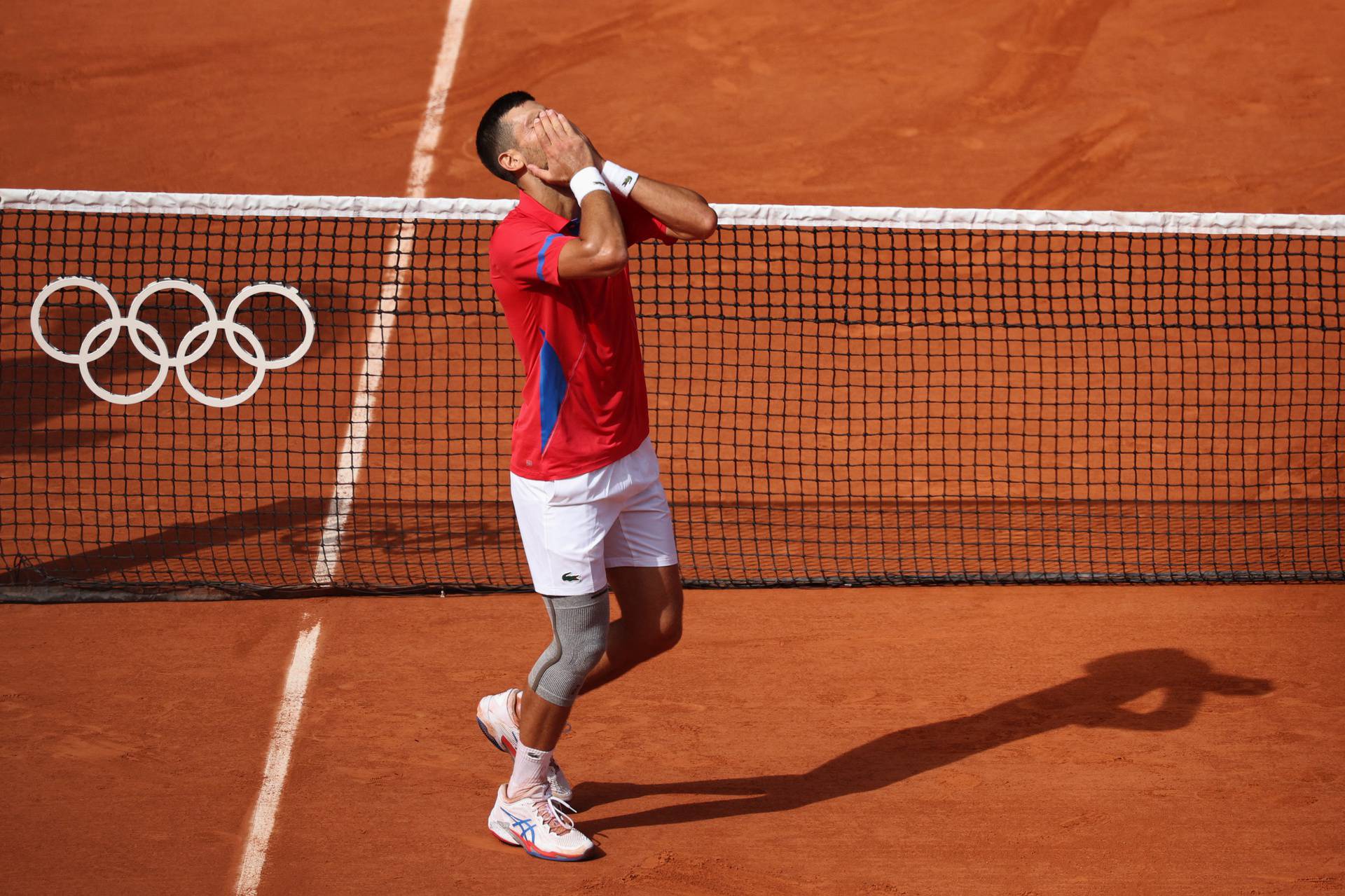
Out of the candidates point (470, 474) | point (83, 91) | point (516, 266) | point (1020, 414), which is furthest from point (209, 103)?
point (516, 266)

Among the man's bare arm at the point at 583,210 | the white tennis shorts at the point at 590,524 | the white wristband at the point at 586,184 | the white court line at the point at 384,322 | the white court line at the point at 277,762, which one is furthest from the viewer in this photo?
the white court line at the point at 384,322

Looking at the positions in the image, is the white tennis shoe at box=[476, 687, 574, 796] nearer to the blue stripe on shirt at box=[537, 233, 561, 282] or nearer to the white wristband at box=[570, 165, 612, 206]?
the blue stripe on shirt at box=[537, 233, 561, 282]

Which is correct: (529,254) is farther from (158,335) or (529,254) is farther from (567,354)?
(158,335)

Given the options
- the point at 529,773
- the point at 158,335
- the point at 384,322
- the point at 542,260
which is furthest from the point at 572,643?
the point at 384,322

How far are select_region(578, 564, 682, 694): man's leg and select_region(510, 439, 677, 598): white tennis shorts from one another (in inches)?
1.7

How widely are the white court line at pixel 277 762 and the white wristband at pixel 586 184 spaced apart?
2720mm

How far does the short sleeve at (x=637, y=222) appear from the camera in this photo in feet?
14.7

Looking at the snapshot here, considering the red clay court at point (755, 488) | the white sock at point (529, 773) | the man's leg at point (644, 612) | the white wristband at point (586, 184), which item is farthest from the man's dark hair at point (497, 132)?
the red clay court at point (755, 488)

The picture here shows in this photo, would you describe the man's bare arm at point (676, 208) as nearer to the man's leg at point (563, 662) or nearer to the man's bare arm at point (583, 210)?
the man's bare arm at point (583, 210)

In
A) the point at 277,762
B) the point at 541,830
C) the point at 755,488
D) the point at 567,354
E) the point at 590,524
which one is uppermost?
the point at 567,354

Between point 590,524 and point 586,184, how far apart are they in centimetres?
117

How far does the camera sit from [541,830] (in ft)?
15.6

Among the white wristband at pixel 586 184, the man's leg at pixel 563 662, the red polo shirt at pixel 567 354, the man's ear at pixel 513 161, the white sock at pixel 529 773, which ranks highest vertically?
the man's ear at pixel 513 161

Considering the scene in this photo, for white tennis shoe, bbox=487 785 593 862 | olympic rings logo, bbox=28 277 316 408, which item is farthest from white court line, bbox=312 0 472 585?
white tennis shoe, bbox=487 785 593 862
